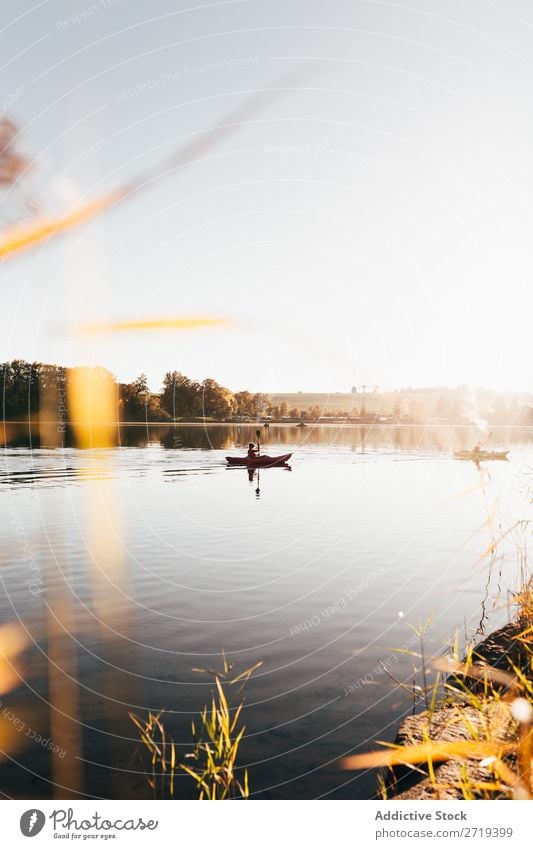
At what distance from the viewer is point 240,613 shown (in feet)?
54.1

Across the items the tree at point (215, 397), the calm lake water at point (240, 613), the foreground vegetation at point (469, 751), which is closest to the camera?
the foreground vegetation at point (469, 751)

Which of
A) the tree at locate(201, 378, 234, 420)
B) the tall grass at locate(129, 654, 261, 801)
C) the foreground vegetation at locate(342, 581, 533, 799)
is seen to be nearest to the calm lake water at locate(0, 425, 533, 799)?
the tall grass at locate(129, 654, 261, 801)

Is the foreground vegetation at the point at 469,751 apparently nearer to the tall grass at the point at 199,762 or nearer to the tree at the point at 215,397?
the tall grass at the point at 199,762

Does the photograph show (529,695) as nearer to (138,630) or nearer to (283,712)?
(283,712)

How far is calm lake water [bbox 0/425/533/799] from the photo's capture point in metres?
9.59

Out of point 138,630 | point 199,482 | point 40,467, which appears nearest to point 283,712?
point 138,630

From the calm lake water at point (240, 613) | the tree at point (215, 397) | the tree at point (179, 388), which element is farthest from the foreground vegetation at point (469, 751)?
the tree at point (215, 397)

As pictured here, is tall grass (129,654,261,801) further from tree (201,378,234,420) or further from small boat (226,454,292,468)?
tree (201,378,234,420)

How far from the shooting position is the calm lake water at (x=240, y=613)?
31.4ft

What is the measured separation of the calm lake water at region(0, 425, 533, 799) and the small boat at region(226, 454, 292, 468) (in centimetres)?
2217

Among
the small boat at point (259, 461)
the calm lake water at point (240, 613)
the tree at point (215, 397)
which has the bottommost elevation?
the calm lake water at point (240, 613)

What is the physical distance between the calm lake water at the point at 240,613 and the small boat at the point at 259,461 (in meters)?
22.2

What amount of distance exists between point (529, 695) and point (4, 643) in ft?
38.0

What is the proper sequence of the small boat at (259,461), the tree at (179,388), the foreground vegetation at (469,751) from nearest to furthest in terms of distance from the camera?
the foreground vegetation at (469,751)
the small boat at (259,461)
the tree at (179,388)
